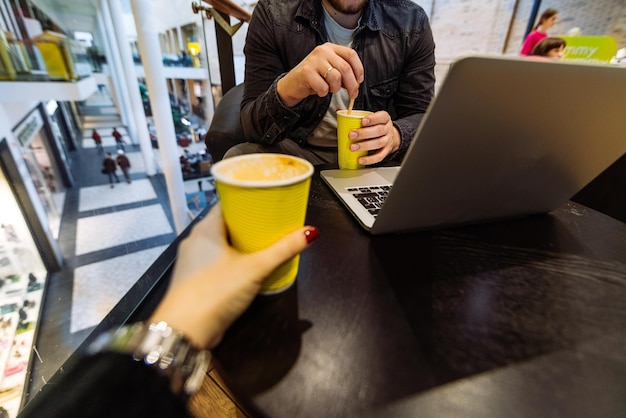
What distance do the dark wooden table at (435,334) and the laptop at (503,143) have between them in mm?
74

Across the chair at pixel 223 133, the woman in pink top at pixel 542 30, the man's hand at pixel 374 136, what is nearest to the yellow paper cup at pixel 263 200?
→ the man's hand at pixel 374 136

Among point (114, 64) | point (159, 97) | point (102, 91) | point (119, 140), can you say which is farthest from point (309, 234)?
point (102, 91)

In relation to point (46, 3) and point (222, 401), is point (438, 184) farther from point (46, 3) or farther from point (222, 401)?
point (46, 3)

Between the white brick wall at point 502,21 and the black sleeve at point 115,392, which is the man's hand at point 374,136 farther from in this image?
the white brick wall at point 502,21

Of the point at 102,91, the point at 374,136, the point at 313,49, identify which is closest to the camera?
the point at 374,136

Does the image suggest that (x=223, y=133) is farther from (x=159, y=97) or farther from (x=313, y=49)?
(x=159, y=97)

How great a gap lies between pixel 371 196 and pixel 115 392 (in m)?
0.49

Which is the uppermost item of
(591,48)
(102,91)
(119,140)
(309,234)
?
(591,48)

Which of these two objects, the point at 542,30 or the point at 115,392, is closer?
the point at 115,392

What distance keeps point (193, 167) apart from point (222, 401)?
314 cm

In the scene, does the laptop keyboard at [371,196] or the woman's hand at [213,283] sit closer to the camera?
the woman's hand at [213,283]

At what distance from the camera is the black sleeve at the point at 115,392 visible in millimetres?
253

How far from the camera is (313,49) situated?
877 mm

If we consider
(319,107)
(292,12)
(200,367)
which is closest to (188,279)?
(200,367)
